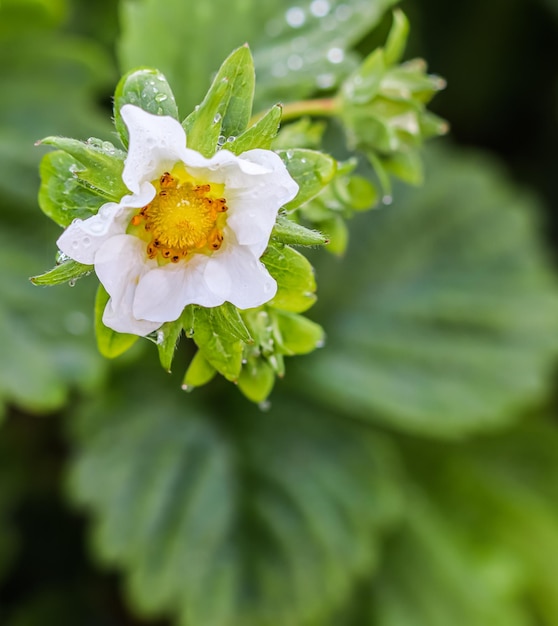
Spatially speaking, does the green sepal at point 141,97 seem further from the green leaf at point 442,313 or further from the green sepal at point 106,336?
the green leaf at point 442,313

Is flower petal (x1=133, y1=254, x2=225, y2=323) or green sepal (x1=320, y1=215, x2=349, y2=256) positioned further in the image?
green sepal (x1=320, y1=215, x2=349, y2=256)

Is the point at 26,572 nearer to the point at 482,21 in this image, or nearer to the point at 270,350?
the point at 270,350

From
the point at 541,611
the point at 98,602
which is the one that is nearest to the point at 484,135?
the point at 541,611

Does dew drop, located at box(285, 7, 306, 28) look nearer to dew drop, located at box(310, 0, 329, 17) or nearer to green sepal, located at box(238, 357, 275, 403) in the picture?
dew drop, located at box(310, 0, 329, 17)

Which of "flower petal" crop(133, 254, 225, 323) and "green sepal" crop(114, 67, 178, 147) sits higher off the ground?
"green sepal" crop(114, 67, 178, 147)

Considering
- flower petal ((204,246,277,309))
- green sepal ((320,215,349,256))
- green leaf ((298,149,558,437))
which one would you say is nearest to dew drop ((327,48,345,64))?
green sepal ((320,215,349,256))

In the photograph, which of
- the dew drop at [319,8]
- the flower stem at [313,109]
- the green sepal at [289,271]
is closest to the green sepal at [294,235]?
the green sepal at [289,271]

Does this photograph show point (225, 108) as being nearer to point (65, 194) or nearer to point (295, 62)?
point (65, 194)
